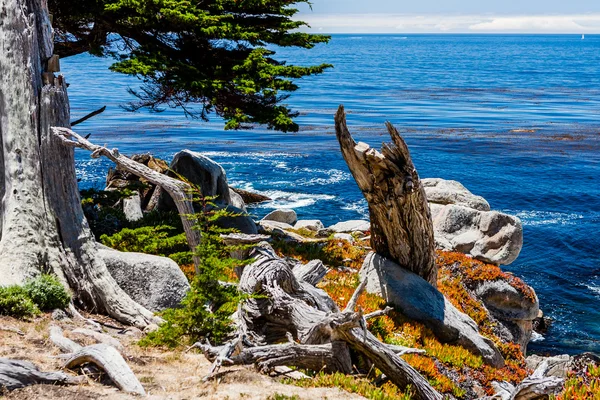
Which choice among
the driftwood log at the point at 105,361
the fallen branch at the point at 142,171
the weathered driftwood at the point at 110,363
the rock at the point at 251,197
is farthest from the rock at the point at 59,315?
the rock at the point at 251,197

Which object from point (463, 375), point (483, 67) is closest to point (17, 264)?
point (463, 375)

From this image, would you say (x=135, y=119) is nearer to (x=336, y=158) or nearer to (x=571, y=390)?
(x=336, y=158)

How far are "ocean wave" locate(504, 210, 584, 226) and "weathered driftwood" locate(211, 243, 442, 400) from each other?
79.8 feet

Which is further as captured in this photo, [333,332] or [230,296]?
[230,296]

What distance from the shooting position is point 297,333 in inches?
432

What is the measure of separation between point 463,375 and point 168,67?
34.5ft

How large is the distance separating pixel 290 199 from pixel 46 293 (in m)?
24.7

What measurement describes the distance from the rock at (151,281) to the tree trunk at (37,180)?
37 cm

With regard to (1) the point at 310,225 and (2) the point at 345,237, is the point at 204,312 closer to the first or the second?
(2) the point at 345,237

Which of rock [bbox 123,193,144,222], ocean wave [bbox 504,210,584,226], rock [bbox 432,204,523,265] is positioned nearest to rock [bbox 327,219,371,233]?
rock [bbox 432,204,523,265]

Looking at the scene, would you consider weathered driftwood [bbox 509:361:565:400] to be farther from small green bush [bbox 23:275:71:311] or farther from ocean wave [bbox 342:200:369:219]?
ocean wave [bbox 342:200:369:219]

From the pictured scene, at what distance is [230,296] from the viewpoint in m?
11.1

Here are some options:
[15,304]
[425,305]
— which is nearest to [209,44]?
[425,305]

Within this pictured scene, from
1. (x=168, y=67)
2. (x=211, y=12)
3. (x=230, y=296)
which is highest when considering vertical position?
(x=211, y=12)
